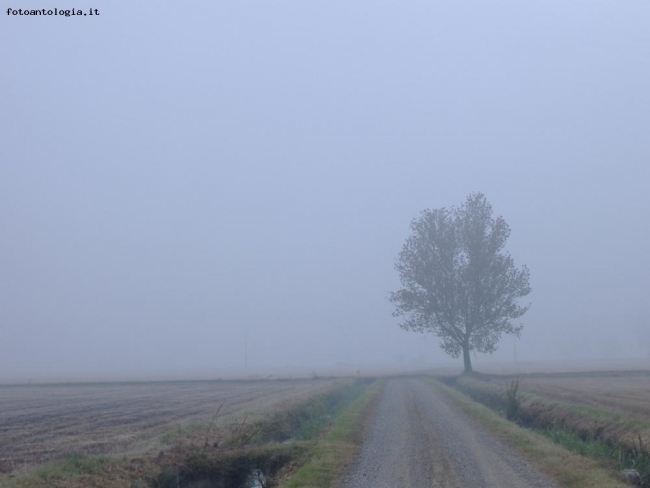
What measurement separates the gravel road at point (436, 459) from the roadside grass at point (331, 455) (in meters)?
0.38

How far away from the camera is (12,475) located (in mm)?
16891

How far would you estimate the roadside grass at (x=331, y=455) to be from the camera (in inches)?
659

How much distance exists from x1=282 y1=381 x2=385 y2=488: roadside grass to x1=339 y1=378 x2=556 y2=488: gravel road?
0.38 meters

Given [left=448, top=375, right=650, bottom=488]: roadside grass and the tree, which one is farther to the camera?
the tree

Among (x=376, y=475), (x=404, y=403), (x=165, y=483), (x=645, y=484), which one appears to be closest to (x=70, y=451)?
(x=165, y=483)

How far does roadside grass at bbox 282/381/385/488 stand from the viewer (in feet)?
54.9

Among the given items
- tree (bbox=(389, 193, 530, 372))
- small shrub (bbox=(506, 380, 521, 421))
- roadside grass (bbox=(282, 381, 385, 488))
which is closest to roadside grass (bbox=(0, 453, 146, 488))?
roadside grass (bbox=(282, 381, 385, 488))

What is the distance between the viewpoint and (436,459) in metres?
19.3

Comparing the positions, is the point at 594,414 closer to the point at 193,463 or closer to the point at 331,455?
the point at 331,455

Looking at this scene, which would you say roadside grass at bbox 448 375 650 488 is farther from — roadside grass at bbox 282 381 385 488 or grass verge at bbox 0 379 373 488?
grass verge at bbox 0 379 373 488

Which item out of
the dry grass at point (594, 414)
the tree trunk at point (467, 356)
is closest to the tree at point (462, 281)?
Answer: the tree trunk at point (467, 356)

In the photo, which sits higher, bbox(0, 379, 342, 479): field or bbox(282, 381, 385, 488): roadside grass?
bbox(0, 379, 342, 479): field

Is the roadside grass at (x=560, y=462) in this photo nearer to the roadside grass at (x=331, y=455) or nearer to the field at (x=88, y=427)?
the roadside grass at (x=331, y=455)

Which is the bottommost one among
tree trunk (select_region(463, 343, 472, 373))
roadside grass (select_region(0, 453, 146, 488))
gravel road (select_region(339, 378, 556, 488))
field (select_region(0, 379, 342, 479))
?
gravel road (select_region(339, 378, 556, 488))
